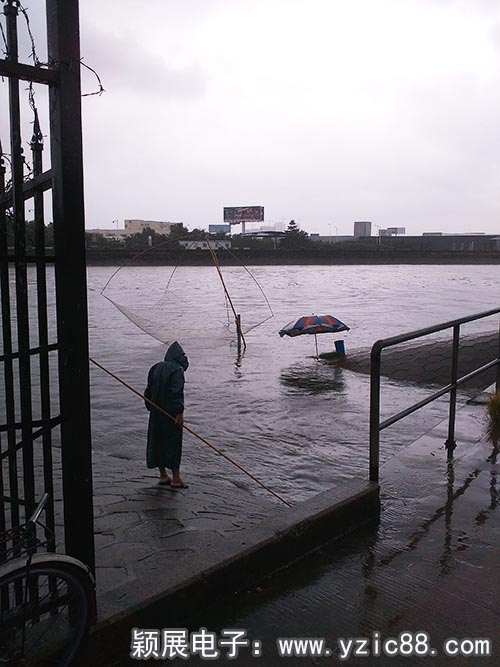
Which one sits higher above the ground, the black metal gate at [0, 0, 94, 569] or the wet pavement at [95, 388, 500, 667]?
the black metal gate at [0, 0, 94, 569]

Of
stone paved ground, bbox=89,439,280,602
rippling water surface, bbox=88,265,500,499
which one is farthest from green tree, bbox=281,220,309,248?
stone paved ground, bbox=89,439,280,602

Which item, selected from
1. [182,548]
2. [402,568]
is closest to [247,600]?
[402,568]

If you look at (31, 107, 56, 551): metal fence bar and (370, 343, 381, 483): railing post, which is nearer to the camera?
(31, 107, 56, 551): metal fence bar

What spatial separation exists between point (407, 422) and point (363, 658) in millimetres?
6168

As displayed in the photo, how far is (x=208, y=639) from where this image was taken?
9.25 feet

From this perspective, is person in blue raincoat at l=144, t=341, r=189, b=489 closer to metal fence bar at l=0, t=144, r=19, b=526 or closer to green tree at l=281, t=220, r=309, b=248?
metal fence bar at l=0, t=144, r=19, b=526

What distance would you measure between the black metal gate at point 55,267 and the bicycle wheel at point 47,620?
21 centimetres

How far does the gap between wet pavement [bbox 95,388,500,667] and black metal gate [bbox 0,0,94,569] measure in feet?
2.72

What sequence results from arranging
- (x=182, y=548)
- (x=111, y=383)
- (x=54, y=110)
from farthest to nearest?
1. (x=111, y=383)
2. (x=182, y=548)
3. (x=54, y=110)

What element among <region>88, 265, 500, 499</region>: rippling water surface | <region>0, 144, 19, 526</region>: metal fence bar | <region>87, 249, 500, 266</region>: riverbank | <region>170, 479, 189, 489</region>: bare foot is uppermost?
<region>87, 249, 500, 266</region>: riverbank

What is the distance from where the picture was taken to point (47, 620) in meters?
2.66

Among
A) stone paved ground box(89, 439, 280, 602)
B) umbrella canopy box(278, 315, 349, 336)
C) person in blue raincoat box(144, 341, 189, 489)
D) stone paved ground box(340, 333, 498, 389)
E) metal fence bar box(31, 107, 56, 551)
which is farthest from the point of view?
umbrella canopy box(278, 315, 349, 336)

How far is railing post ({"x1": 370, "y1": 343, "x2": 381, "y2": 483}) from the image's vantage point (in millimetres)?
4012

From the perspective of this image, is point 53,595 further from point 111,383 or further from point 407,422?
point 111,383
